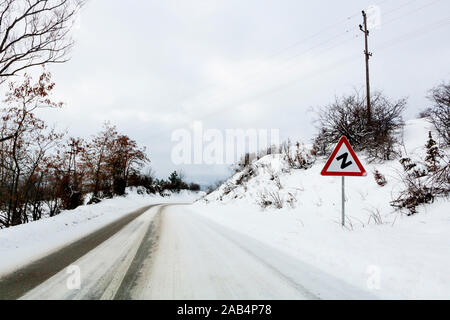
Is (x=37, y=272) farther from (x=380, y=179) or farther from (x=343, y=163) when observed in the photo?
(x=380, y=179)

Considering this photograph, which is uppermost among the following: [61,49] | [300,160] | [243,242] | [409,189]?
[61,49]

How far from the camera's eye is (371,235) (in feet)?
16.6

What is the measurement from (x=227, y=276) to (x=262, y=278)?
484 mm

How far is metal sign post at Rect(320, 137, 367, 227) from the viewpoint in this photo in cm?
568

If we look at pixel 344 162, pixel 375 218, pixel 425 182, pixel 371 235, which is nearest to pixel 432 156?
pixel 425 182

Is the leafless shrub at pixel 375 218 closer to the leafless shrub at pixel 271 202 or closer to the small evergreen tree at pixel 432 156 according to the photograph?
the small evergreen tree at pixel 432 156

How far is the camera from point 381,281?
3.04 meters

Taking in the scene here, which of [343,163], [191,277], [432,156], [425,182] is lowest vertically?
[191,277]

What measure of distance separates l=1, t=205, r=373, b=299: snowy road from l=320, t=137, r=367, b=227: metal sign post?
2598 millimetres

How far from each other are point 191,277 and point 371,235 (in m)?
4.14

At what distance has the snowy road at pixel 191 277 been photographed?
2.68 meters
